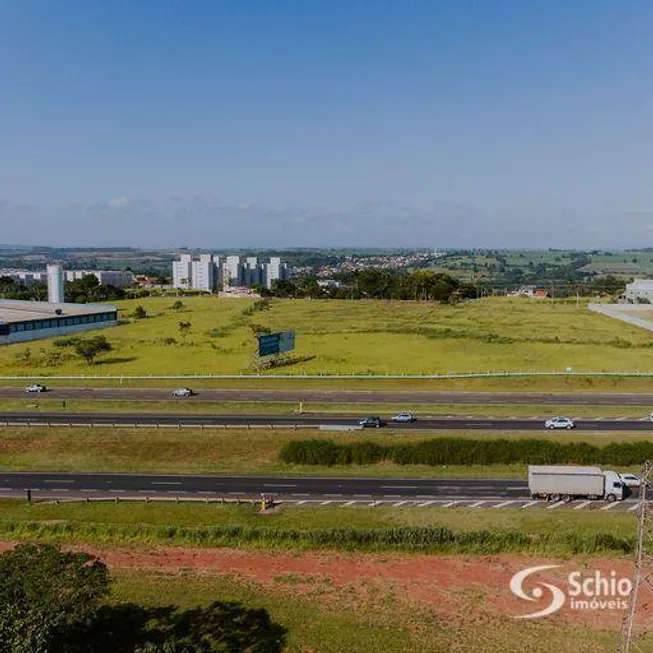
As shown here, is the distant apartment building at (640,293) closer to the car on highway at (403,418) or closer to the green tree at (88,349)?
the car on highway at (403,418)

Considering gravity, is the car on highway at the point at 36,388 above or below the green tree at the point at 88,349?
below

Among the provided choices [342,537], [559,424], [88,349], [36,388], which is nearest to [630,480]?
[559,424]

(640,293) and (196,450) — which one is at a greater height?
(640,293)

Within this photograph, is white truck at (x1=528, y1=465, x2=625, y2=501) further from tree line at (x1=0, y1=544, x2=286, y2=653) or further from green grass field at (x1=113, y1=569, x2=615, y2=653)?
tree line at (x1=0, y1=544, x2=286, y2=653)

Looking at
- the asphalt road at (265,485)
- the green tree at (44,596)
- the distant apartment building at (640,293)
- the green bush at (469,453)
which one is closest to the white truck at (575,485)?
the asphalt road at (265,485)

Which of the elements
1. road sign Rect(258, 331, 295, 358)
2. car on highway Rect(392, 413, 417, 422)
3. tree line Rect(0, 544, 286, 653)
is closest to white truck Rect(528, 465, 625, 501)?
car on highway Rect(392, 413, 417, 422)

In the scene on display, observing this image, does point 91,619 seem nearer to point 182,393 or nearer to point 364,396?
point 182,393
